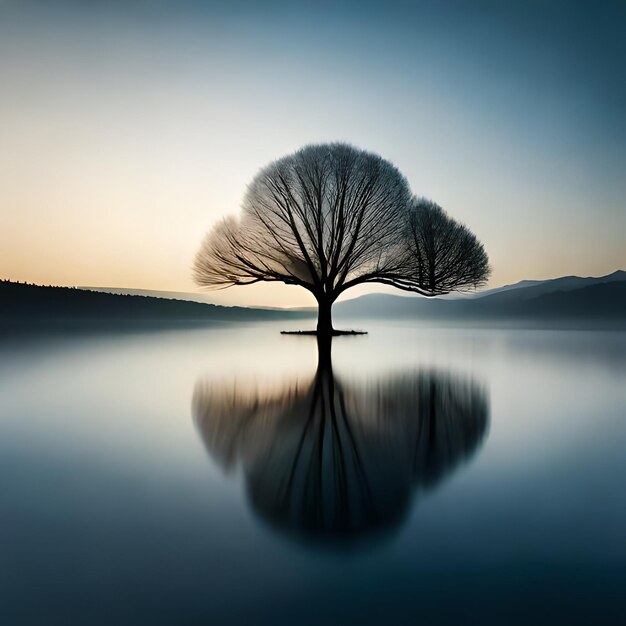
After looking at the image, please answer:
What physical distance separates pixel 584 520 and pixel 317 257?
1825cm

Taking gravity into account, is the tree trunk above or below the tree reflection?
above

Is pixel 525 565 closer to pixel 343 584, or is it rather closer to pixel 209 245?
pixel 343 584

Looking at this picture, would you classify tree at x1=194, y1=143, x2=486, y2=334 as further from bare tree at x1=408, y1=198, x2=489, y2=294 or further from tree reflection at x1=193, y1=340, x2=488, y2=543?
tree reflection at x1=193, y1=340, x2=488, y2=543

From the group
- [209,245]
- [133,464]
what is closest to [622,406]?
[133,464]

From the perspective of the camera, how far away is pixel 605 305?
76.7m

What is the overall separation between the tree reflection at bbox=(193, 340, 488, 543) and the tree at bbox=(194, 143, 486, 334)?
1387 centimetres

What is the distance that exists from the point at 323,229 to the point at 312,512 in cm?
1796

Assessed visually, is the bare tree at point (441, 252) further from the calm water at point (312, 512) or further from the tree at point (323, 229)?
the calm water at point (312, 512)

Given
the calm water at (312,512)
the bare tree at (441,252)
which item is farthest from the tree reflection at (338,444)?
the bare tree at (441,252)

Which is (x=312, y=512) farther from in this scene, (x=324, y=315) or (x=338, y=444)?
(x=324, y=315)

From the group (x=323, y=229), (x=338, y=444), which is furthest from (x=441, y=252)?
(x=338, y=444)

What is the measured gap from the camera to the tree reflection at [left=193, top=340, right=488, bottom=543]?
219 centimetres

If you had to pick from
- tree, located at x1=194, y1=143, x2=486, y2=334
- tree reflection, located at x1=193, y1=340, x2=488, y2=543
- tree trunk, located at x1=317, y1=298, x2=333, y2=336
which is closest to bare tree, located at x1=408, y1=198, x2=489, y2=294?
tree, located at x1=194, y1=143, x2=486, y2=334

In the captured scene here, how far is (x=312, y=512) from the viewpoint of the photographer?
2152 millimetres
